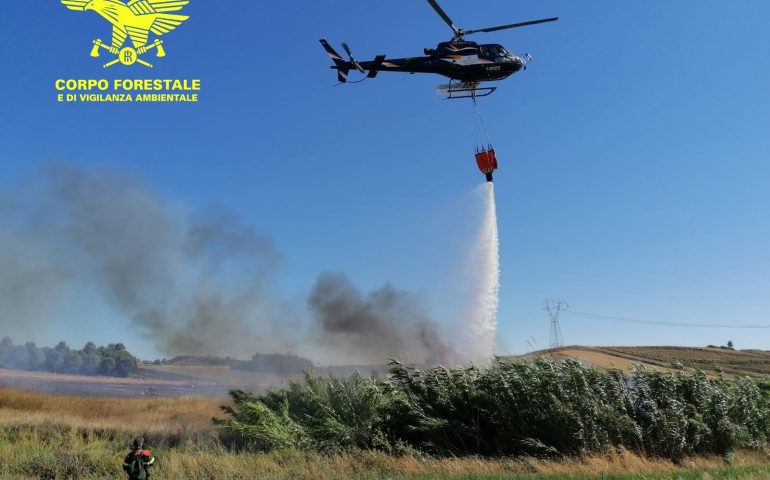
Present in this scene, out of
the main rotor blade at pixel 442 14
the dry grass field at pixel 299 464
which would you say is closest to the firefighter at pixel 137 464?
the dry grass field at pixel 299 464

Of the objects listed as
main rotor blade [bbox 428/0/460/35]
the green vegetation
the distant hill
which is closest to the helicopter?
main rotor blade [bbox 428/0/460/35]

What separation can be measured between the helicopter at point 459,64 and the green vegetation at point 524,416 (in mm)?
20924

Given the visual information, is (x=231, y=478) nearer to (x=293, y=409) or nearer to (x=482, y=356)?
(x=293, y=409)

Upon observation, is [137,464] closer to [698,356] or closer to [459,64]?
[459,64]

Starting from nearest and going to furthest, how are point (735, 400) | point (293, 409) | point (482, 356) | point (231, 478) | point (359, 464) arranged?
1. point (231, 478)
2. point (359, 464)
3. point (735, 400)
4. point (293, 409)
5. point (482, 356)

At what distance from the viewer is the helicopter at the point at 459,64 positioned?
1296 inches

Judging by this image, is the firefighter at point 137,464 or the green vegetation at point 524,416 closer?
the firefighter at point 137,464

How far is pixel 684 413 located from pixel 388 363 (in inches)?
374

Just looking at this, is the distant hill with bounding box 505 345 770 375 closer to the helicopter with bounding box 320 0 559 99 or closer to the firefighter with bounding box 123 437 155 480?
the helicopter with bounding box 320 0 559 99

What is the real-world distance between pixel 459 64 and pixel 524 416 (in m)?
23.1

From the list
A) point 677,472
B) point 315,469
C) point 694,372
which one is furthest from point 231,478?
point 694,372

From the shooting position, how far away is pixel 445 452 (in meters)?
16.1

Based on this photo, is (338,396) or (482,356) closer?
(338,396)

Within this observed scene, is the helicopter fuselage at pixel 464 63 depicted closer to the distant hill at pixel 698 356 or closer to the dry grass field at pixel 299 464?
the dry grass field at pixel 299 464
